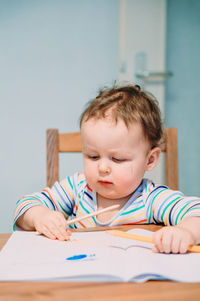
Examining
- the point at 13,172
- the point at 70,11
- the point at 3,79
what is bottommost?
the point at 13,172

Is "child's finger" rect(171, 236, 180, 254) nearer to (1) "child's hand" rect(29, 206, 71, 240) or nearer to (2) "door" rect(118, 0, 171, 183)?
(1) "child's hand" rect(29, 206, 71, 240)

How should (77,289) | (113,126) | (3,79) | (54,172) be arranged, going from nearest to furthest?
(77,289)
(113,126)
(54,172)
(3,79)

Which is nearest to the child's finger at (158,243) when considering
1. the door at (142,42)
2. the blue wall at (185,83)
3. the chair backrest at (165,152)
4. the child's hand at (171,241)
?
the child's hand at (171,241)

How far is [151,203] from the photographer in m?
0.77

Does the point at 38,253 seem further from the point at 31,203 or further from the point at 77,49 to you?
the point at 77,49

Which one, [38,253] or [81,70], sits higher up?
[81,70]

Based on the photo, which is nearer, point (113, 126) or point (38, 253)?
point (38, 253)

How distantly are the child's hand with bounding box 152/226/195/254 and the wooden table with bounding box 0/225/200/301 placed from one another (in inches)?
3.9

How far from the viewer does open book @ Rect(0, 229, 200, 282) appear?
0.39 metres

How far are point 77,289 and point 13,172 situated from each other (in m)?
1.70

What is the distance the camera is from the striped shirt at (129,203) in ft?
2.25

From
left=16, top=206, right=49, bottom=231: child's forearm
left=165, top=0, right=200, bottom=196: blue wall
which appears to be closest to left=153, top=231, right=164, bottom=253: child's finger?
left=16, top=206, right=49, bottom=231: child's forearm

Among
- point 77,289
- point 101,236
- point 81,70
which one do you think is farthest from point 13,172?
point 77,289

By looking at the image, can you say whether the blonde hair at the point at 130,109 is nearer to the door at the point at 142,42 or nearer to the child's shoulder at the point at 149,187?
the child's shoulder at the point at 149,187
